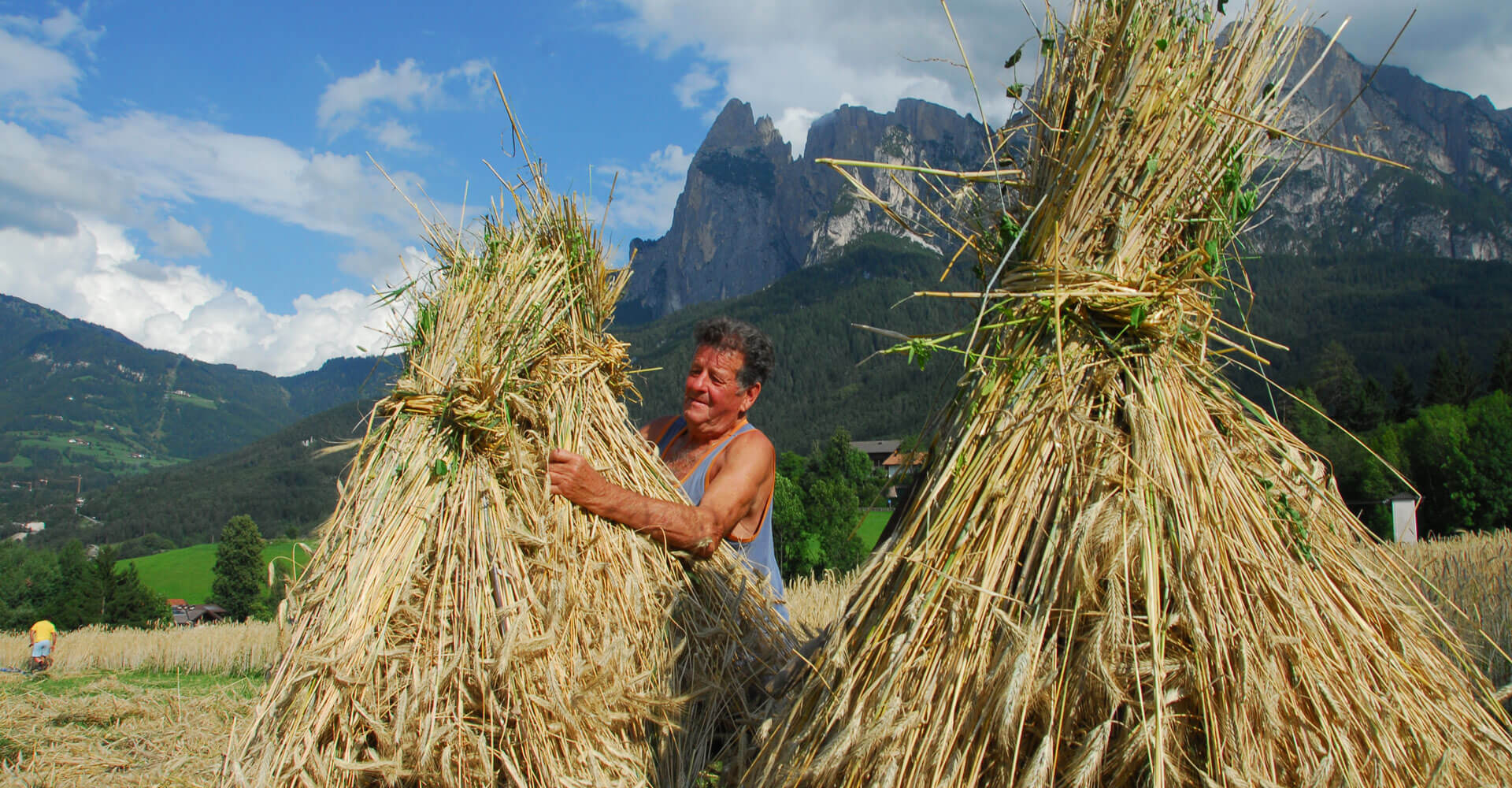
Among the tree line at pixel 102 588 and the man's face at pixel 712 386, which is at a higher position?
the man's face at pixel 712 386

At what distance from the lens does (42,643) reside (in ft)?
28.7

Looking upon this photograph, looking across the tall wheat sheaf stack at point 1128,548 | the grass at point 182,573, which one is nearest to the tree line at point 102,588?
the grass at point 182,573

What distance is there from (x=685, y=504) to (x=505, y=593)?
80cm

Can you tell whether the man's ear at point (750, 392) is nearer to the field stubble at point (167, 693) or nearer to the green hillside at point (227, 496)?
the field stubble at point (167, 693)

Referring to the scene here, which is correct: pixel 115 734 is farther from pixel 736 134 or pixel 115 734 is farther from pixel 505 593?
pixel 736 134

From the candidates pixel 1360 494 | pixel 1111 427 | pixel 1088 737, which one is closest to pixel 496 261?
pixel 1111 427

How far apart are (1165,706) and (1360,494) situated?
51854mm

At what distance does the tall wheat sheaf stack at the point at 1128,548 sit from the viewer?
66.3 inches

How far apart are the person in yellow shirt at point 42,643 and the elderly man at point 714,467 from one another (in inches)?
354

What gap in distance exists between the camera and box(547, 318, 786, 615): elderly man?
2.93 m

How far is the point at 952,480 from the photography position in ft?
6.39

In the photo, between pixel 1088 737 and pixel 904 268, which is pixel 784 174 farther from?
pixel 1088 737

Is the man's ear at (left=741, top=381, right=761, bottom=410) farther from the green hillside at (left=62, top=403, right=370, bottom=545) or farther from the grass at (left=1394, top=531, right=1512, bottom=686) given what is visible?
the green hillside at (left=62, top=403, right=370, bottom=545)

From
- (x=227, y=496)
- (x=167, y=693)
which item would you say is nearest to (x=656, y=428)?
(x=167, y=693)
